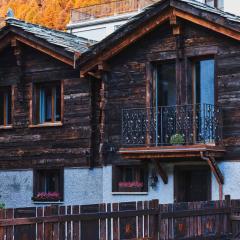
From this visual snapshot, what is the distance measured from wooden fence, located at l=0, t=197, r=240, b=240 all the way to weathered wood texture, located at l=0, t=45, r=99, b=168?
7.82 m

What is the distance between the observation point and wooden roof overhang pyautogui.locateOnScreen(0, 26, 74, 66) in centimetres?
2238

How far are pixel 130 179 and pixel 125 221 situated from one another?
8.76 metres

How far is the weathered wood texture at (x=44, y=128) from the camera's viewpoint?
73.7ft

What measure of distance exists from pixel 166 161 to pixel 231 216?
5167 mm

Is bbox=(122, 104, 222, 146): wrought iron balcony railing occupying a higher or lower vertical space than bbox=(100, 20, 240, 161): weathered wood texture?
lower

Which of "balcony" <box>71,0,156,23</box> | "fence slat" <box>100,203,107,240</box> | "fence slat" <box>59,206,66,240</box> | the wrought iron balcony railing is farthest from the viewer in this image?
"balcony" <box>71,0,156,23</box>

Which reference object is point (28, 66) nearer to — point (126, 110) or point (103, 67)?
point (103, 67)

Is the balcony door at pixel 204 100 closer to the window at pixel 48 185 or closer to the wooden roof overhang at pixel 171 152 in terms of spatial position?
the wooden roof overhang at pixel 171 152

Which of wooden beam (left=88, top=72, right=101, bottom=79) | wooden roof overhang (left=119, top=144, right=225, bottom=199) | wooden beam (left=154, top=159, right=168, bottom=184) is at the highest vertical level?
wooden beam (left=88, top=72, right=101, bottom=79)

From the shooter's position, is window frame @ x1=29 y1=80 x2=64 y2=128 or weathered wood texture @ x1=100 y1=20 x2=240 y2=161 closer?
weathered wood texture @ x1=100 y1=20 x2=240 y2=161

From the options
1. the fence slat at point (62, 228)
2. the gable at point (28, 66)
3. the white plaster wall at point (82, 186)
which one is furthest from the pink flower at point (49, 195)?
the fence slat at point (62, 228)

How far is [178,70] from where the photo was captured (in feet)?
65.9

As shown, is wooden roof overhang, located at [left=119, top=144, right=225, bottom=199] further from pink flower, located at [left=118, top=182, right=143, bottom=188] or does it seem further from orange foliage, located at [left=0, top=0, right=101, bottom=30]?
orange foliage, located at [left=0, top=0, right=101, bottom=30]

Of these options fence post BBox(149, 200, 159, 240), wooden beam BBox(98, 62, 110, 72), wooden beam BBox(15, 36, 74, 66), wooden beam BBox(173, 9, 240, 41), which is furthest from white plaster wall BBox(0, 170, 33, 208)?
fence post BBox(149, 200, 159, 240)
